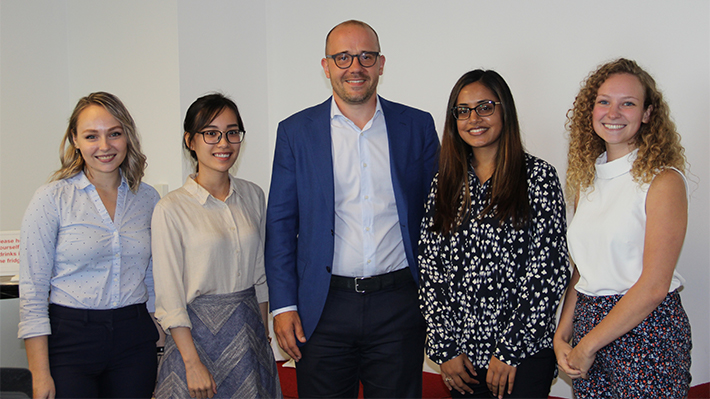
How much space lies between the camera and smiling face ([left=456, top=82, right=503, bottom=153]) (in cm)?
197

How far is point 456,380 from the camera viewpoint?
76.8 inches

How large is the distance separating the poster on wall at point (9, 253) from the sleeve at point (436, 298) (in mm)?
2441

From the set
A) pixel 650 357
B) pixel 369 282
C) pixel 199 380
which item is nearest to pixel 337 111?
pixel 369 282

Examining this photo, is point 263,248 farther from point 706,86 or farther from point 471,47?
point 706,86

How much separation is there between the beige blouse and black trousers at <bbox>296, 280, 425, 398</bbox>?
0.38m

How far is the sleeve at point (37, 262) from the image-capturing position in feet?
6.18

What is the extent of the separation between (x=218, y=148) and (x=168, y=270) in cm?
52

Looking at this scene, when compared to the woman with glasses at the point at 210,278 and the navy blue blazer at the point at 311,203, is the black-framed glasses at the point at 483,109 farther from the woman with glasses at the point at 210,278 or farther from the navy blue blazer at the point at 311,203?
the woman with glasses at the point at 210,278

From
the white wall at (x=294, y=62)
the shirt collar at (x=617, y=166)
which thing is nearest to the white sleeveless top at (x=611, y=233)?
the shirt collar at (x=617, y=166)

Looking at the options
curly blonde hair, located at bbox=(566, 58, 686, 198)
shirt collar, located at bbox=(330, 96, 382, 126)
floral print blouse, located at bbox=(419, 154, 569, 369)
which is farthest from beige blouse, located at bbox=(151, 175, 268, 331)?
curly blonde hair, located at bbox=(566, 58, 686, 198)

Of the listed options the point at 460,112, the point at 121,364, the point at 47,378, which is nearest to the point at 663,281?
the point at 460,112

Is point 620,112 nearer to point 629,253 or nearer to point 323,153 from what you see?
point 629,253

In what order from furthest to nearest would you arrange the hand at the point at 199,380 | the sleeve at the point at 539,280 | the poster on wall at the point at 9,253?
the poster on wall at the point at 9,253, the hand at the point at 199,380, the sleeve at the point at 539,280

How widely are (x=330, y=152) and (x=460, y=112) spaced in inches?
22.5
